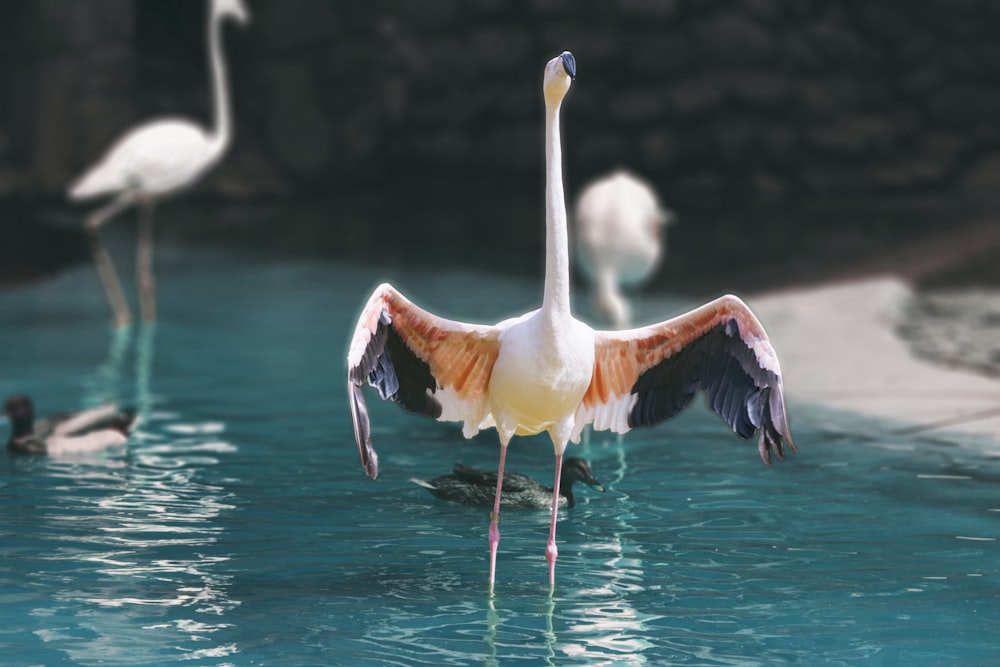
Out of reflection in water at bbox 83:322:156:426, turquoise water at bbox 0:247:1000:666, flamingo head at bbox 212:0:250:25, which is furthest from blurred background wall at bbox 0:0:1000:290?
turquoise water at bbox 0:247:1000:666

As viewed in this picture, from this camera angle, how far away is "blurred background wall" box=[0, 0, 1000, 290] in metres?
16.4

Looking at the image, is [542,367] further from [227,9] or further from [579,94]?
[579,94]

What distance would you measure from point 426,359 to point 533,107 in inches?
495

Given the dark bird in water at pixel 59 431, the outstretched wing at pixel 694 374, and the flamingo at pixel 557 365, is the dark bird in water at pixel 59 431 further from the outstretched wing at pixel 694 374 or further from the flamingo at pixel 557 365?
the outstretched wing at pixel 694 374

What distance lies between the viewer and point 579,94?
17281 mm

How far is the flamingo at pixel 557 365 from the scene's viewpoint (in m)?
4.89

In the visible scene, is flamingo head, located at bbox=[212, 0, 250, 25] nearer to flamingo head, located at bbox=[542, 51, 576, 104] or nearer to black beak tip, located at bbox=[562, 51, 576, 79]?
flamingo head, located at bbox=[542, 51, 576, 104]

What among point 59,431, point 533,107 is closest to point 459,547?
point 59,431

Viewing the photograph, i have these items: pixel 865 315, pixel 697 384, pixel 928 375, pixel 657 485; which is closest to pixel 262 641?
pixel 697 384

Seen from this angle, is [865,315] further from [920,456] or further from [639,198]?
[920,456]

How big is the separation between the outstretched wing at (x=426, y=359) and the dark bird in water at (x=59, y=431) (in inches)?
86.9

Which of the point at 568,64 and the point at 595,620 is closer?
the point at 568,64

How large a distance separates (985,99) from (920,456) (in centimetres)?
1047

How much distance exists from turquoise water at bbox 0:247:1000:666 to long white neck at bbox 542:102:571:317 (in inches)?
39.1
